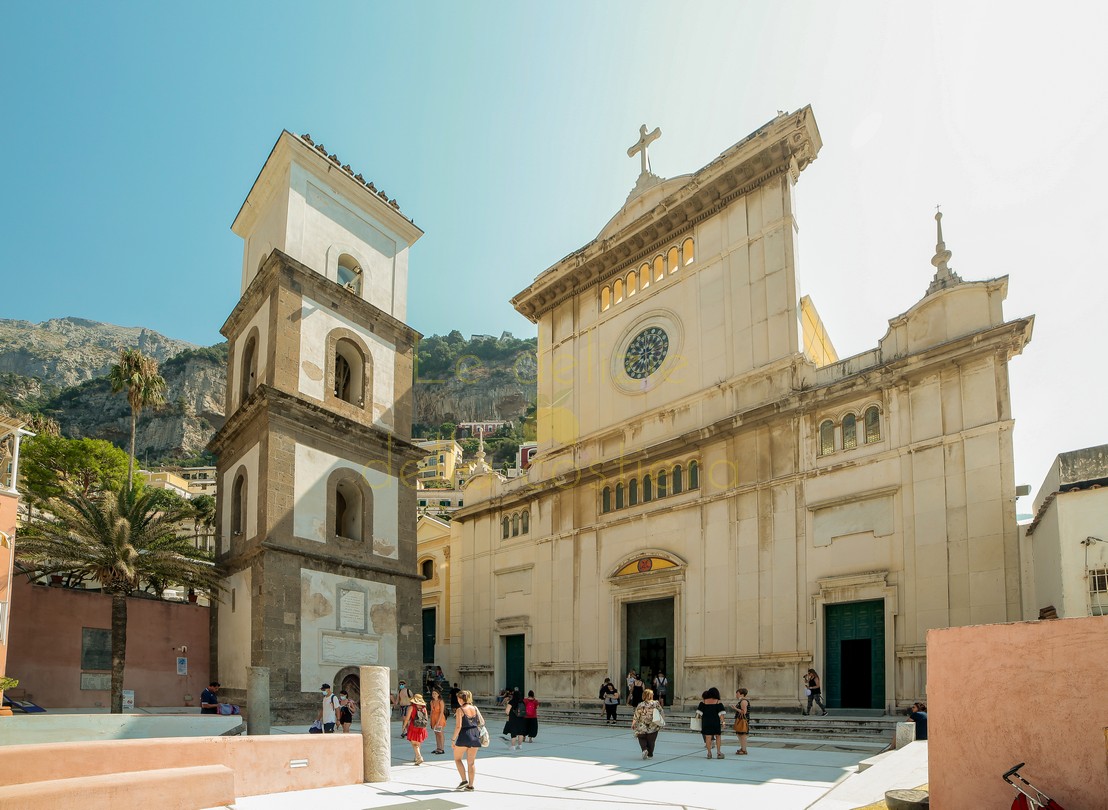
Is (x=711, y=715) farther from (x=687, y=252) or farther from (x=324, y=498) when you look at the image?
(x=687, y=252)

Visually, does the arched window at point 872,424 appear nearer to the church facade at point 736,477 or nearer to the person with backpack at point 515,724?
the church facade at point 736,477

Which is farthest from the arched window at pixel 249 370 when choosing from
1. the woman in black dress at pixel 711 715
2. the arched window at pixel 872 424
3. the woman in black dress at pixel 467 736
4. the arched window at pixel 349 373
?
the arched window at pixel 872 424

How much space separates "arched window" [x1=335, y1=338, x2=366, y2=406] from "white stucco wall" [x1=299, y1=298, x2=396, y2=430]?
457 mm

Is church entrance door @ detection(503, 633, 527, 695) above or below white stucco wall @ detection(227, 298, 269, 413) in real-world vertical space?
below

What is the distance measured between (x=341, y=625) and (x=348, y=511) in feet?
15.2

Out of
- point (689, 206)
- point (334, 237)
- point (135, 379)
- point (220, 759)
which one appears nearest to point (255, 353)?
point (334, 237)

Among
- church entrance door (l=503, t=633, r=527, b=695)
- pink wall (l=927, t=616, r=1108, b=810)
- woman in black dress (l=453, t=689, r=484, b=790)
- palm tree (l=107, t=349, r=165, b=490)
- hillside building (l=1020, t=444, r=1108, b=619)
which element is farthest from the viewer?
palm tree (l=107, t=349, r=165, b=490)

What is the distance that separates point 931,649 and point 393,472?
2455 centimetres

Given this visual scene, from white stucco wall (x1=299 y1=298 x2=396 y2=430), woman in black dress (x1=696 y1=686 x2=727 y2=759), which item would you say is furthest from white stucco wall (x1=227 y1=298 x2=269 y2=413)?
woman in black dress (x1=696 y1=686 x2=727 y2=759)

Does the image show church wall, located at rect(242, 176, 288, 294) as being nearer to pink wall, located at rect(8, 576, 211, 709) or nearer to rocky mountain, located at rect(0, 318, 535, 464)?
pink wall, located at rect(8, 576, 211, 709)

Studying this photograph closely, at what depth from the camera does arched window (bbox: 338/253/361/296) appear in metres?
32.1

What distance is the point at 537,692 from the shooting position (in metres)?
32.2

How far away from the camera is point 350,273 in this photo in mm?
32469

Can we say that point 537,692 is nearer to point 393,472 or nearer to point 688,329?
point 393,472
